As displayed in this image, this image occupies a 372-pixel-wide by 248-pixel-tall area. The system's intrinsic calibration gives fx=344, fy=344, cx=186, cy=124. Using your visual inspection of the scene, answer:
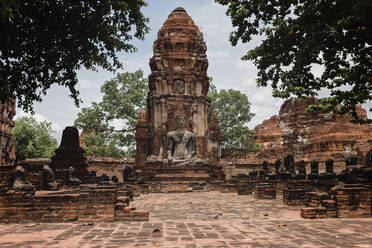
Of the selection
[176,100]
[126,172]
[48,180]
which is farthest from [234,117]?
[48,180]

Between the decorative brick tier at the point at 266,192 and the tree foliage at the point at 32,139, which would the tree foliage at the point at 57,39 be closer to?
the decorative brick tier at the point at 266,192

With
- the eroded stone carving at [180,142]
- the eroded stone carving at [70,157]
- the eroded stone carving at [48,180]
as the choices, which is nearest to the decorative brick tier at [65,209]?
the eroded stone carving at [48,180]

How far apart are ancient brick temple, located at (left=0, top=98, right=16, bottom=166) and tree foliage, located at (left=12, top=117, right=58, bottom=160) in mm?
972

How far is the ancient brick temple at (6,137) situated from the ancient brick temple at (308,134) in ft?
81.2

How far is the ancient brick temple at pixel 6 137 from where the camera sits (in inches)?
1195

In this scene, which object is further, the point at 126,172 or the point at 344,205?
the point at 126,172

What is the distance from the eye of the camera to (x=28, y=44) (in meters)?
9.79

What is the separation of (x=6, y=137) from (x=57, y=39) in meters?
26.9

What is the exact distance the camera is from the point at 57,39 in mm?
9906

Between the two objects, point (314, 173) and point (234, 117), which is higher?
point (234, 117)

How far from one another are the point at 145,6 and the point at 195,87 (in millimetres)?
11687

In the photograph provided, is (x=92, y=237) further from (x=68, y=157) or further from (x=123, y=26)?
(x=68, y=157)

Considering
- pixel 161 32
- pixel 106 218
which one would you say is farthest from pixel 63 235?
pixel 161 32

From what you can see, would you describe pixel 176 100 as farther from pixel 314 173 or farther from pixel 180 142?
pixel 314 173
